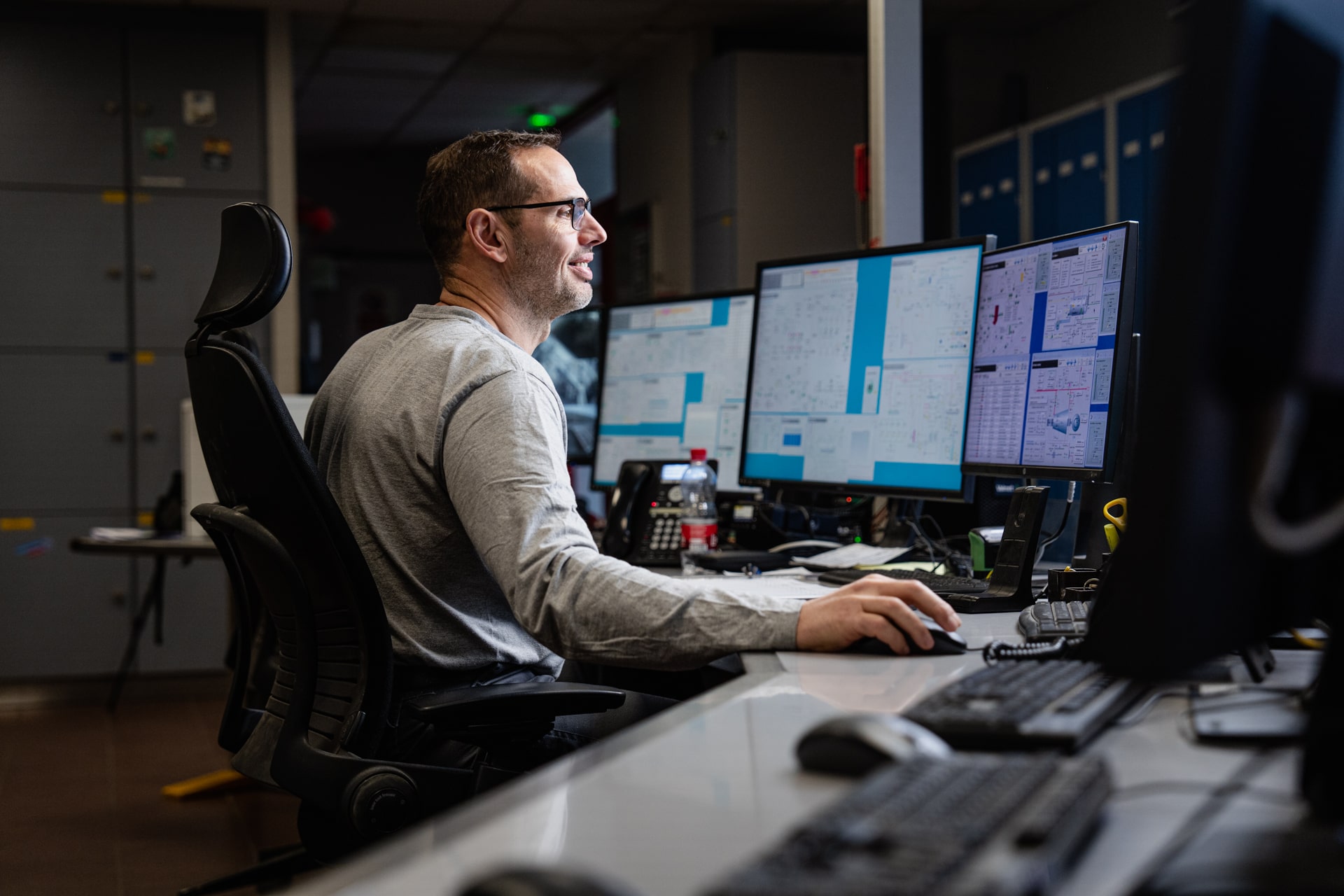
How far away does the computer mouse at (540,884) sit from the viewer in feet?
1.51

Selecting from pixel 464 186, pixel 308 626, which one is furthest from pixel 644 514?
pixel 308 626

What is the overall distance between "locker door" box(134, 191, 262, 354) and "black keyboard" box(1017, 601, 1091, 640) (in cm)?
412

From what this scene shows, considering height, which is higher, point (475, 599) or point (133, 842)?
point (475, 599)

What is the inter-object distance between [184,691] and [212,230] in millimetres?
1839

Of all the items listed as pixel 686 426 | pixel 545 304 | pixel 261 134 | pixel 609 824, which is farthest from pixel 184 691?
pixel 609 824

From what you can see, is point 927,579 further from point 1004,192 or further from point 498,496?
point 1004,192

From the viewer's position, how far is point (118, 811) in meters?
3.21

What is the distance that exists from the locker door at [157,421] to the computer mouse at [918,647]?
4.13m

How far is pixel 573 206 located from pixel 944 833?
1409 mm

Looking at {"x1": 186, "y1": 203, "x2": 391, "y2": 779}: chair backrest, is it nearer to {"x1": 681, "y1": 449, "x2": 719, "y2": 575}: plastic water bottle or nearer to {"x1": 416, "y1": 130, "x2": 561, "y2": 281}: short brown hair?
{"x1": 416, "y1": 130, "x2": 561, "y2": 281}: short brown hair

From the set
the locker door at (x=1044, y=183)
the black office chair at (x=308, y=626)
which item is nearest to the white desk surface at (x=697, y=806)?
the black office chair at (x=308, y=626)

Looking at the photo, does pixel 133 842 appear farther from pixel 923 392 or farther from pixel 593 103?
pixel 593 103

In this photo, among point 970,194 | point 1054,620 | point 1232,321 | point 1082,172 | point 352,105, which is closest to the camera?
point 1232,321

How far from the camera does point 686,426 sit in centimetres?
245
